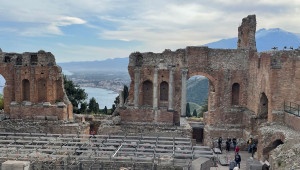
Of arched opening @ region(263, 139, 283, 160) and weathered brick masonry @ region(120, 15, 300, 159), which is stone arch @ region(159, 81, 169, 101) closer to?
weathered brick masonry @ region(120, 15, 300, 159)

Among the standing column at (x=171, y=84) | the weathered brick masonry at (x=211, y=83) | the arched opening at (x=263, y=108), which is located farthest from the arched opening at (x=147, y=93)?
Result: the arched opening at (x=263, y=108)

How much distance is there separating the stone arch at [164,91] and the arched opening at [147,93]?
86 centimetres

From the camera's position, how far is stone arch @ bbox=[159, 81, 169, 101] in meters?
25.7

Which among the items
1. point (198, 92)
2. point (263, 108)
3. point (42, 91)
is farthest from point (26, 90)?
point (198, 92)

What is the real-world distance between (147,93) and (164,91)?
143 centimetres

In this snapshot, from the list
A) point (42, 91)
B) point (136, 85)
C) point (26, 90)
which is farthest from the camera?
point (26, 90)

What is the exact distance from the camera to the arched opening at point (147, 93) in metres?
25.7

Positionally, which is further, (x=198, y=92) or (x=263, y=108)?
(x=198, y=92)

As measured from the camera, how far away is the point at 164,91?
2595 cm

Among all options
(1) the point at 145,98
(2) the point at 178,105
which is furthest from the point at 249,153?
(1) the point at 145,98

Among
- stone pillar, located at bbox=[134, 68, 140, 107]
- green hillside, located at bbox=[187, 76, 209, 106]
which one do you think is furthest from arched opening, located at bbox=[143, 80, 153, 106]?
green hillside, located at bbox=[187, 76, 209, 106]

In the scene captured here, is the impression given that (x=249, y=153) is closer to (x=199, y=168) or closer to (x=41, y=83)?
(x=199, y=168)

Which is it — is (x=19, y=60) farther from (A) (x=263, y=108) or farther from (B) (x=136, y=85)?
(A) (x=263, y=108)

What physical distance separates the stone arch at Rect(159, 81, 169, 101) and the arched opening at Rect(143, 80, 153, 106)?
0.86 m
